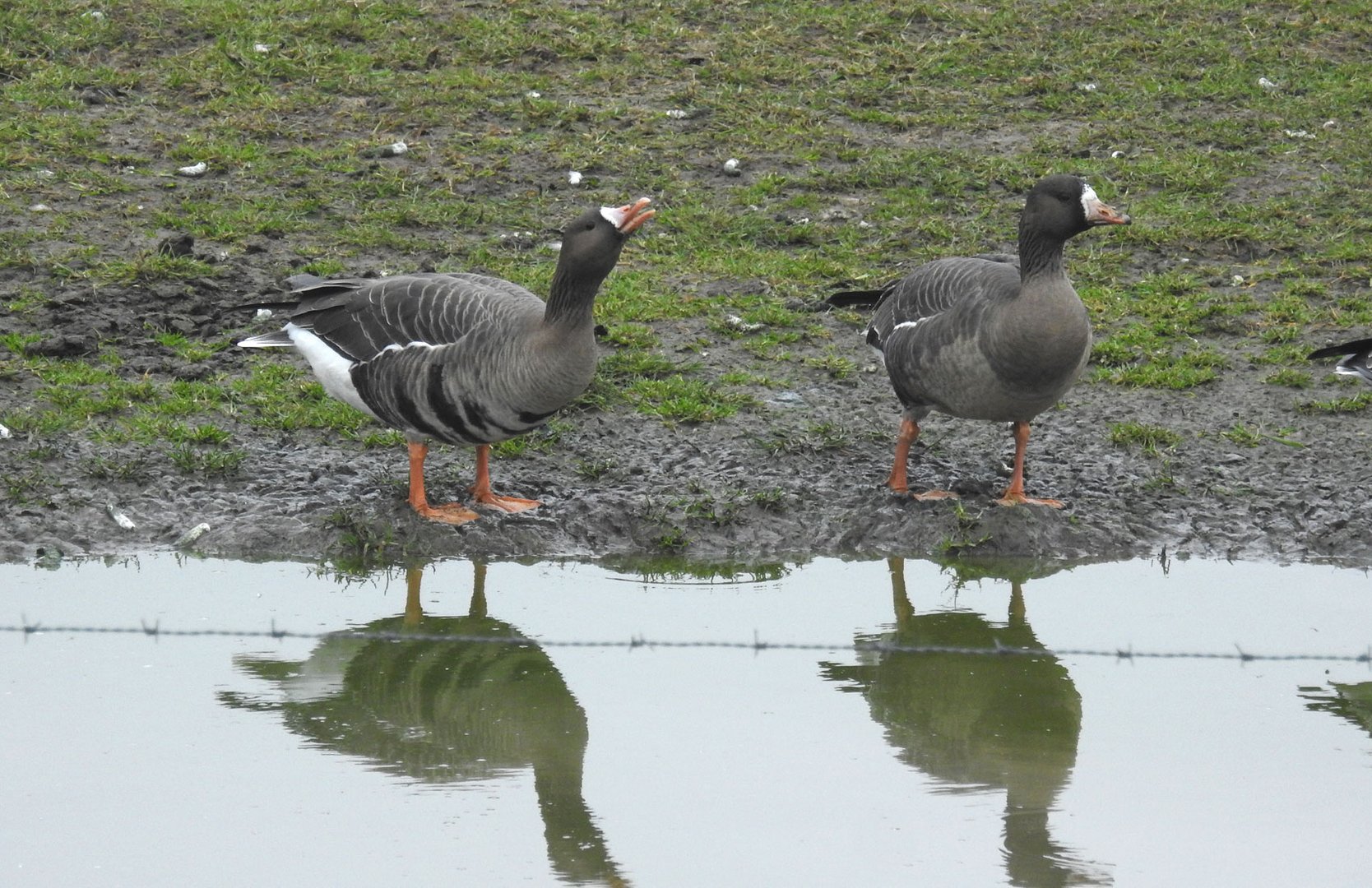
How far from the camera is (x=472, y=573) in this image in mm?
6715

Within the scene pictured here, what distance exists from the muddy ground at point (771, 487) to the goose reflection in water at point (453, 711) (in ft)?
3.64

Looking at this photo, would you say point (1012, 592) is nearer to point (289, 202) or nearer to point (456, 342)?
point (456, 342)

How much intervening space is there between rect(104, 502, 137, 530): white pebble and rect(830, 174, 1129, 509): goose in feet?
11.4

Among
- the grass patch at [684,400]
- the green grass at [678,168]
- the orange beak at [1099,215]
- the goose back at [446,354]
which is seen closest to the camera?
the goose back at [446,354]

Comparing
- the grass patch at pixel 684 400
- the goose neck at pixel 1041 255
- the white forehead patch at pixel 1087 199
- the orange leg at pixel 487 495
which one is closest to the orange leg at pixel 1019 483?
the goose neck at pixel 1041 255

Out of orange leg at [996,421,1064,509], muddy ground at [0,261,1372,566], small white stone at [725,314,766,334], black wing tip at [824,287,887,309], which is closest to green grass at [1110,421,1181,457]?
muddy ground at [0,261,1372,566]

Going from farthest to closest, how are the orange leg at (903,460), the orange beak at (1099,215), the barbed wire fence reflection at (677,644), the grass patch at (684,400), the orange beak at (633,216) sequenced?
the grass patch at (684,400)
the orange leg at (903,460)
the orange beak at (1099,215)
the orange beak at (633,216)
the barbed wire fence reflection at (677,644)

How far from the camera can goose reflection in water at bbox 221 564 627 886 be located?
4.62 meters

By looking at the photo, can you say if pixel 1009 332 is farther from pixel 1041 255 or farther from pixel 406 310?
pixel 406 310

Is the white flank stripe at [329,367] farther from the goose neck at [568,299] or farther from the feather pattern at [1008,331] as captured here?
the feather pattern at [1008,331]

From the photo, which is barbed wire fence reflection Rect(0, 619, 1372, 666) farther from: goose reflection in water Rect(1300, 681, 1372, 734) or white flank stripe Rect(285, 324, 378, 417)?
white flank stripe Rect(285, 324, 378, 417)

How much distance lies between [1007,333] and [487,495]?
244cm

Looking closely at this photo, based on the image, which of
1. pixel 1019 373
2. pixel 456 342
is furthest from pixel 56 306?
pixel 1019 373

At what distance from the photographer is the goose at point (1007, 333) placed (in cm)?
678
